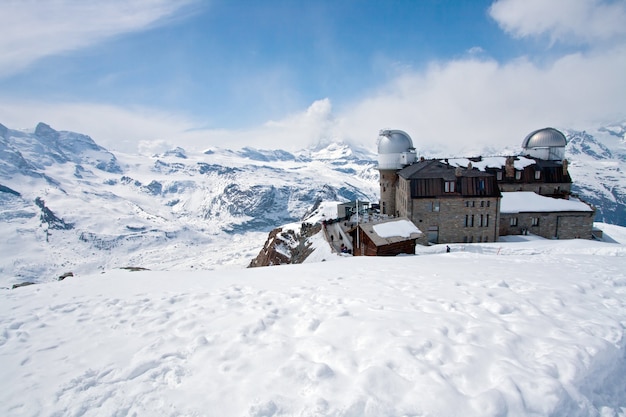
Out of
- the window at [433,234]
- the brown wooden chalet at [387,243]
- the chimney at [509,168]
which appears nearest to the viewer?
the brown wooden chalet at [387,243]

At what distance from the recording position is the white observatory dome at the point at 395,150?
157ft

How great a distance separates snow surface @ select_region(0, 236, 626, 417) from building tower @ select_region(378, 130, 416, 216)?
37198 mm

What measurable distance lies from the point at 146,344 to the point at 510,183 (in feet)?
166

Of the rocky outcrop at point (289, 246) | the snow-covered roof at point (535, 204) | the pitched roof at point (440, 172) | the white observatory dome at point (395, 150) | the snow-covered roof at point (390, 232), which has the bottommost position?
the rocky outcrop at point (289, 246)

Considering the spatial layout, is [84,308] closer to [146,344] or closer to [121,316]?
[121,316]

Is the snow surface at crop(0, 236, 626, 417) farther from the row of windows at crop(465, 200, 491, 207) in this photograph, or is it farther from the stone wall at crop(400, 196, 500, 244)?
the row of windows at crop(465, 200, 491, 207)

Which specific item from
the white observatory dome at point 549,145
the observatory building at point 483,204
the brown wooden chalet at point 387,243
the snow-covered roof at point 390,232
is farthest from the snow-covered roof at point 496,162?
the brown wooden chalet at point 387,243

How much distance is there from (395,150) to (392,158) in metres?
1.23

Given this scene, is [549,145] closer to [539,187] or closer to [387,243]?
[539,187]

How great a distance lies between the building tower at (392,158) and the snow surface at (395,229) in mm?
19782

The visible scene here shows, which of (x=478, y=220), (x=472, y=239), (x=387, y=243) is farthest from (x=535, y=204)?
(x=387, y=243)

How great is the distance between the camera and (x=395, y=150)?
4778 centimetres

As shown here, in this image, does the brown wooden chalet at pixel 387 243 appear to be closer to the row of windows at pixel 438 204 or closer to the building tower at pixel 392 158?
the row of windows at pixel 438 204

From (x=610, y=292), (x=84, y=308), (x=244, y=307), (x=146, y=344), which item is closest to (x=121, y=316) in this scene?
(x=84, y=308)
